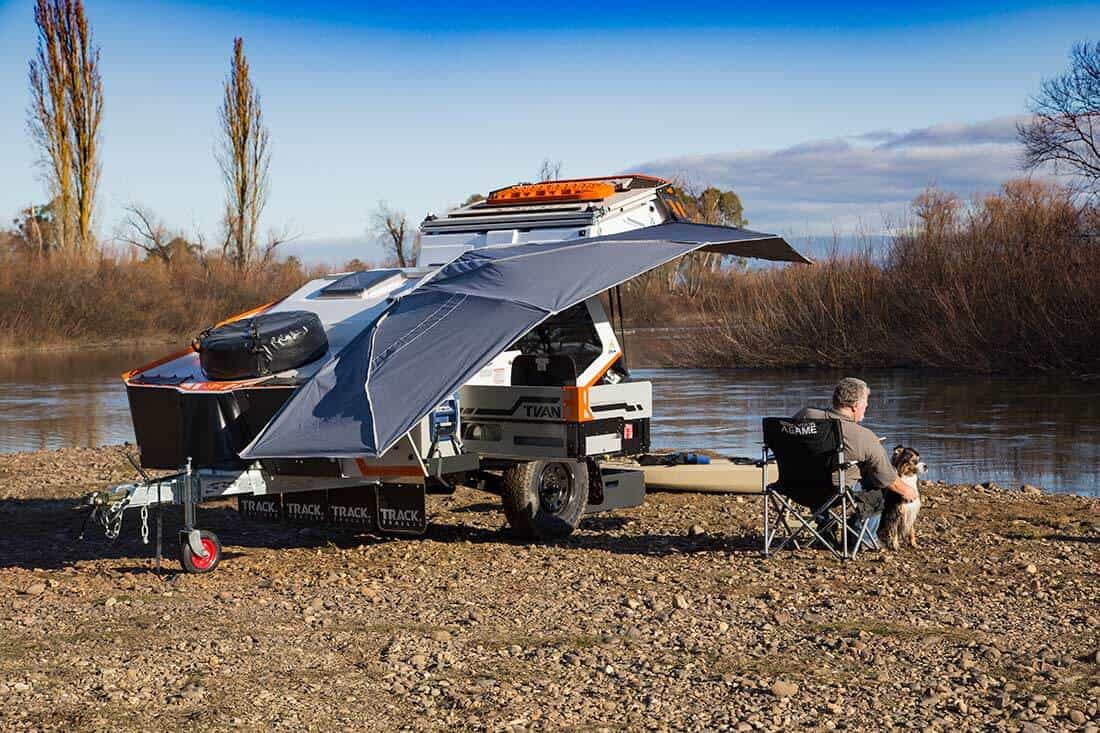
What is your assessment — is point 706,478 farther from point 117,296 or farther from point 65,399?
point 117,296

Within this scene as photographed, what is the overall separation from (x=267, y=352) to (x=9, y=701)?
343cm

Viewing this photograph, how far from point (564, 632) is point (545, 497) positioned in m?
3.04

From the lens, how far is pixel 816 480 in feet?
30.1

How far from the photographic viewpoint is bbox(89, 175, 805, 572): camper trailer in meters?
9.17

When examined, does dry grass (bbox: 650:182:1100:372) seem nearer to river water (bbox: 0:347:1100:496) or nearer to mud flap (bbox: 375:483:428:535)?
river water (bbox: 0:347:1100:496)

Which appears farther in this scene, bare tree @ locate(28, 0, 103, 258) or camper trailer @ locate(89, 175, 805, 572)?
bare tree @ locate(28, 0, 103, 258)

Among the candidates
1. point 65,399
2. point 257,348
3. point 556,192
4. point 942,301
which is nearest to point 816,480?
point 556,192

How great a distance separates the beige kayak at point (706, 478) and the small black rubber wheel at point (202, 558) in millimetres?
5001

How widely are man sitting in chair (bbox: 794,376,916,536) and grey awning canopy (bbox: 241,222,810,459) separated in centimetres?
169

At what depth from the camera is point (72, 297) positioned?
53.2 meters

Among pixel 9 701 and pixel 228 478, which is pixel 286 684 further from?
pixel 228 478

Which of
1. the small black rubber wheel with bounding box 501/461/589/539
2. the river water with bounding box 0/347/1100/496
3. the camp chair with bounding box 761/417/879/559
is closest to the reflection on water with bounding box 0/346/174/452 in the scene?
the river water with bounding box 0/347/1100/496

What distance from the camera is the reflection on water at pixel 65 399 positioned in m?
22.5

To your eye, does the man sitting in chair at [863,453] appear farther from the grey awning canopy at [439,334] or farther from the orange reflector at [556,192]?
the orange reflector at [556,192]
